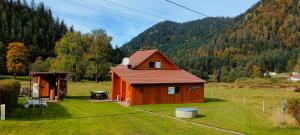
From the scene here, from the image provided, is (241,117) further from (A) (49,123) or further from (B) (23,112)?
(B) (23,112)

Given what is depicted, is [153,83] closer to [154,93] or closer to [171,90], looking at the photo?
[154,93]

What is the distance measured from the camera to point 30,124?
744 inches

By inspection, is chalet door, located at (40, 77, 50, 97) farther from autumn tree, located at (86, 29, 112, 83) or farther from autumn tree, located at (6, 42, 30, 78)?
autumn tree, located at (6, 42, 30, 78)

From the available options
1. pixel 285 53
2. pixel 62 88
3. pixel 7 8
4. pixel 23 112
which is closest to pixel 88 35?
pixel 62 88

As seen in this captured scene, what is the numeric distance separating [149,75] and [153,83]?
2381 mm

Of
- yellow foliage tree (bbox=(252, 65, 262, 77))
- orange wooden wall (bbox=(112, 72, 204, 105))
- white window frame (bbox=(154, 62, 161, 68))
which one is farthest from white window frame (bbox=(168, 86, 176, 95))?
yellow foliage tree (bbox=(252, 65, 262, 77))

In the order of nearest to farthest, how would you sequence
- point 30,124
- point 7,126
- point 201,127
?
1. point 7,126
2. point 30,124
3. point 201,127

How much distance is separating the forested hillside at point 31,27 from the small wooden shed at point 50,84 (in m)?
101

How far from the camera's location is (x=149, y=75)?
3597 cm

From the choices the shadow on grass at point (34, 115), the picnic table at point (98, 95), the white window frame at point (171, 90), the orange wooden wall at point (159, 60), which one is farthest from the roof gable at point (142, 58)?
the shadow on grass at point (34, 115)

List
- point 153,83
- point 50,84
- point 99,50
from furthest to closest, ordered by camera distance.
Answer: point 99,50, point 50,84, point 153,83

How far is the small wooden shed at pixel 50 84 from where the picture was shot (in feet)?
117

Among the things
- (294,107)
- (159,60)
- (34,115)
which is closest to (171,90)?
(159,60)

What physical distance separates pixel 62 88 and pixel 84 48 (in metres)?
45.4
